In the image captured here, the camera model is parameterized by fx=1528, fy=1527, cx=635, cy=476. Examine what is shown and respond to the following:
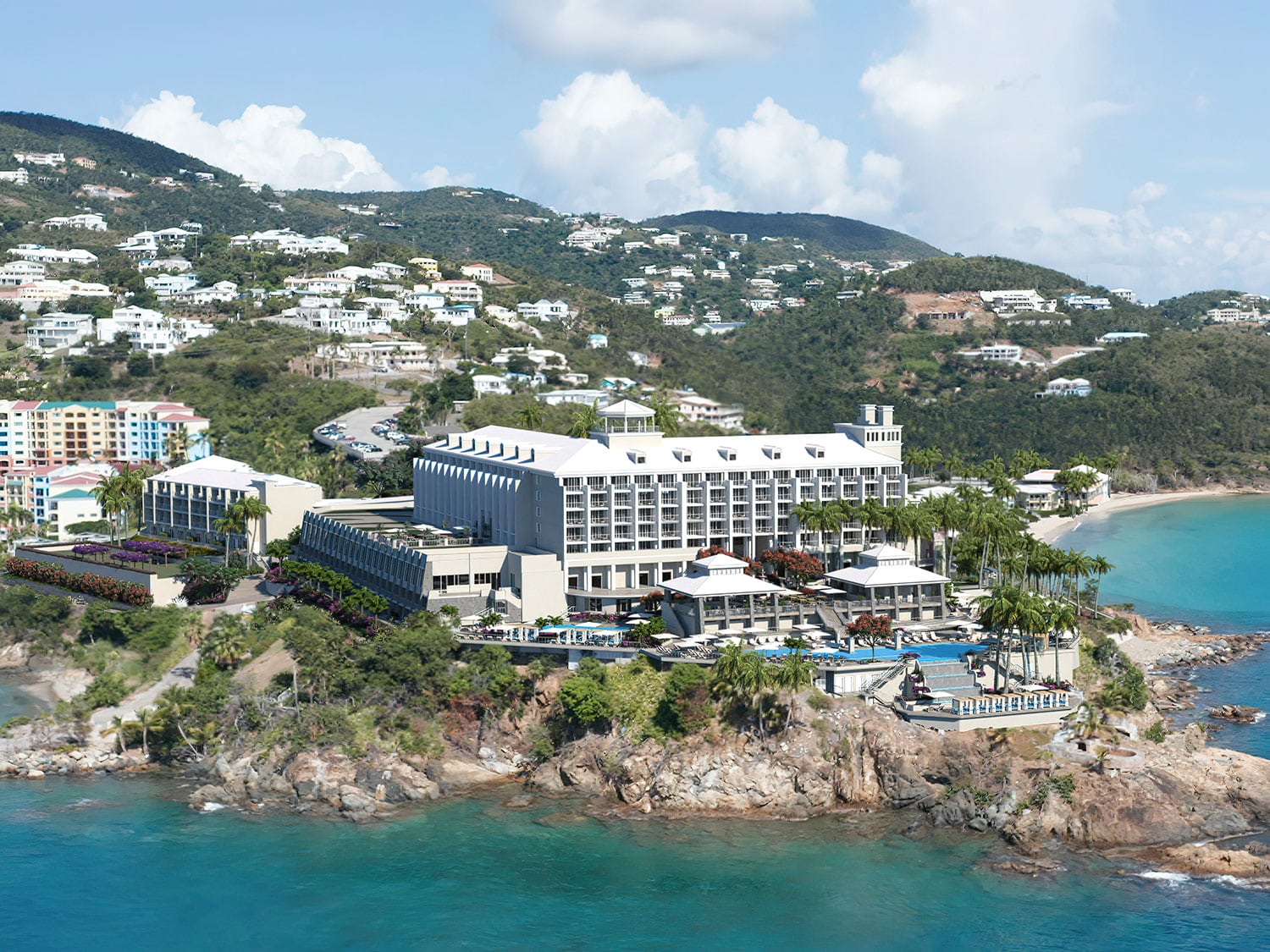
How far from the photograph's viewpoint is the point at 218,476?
89.4 m

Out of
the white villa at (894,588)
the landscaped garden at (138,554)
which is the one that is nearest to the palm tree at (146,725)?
the landscaped garden at (138,554)

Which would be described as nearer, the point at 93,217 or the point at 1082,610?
the point at 1082,610

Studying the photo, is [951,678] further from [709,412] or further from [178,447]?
[709,412]

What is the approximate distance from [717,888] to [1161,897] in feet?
42.6

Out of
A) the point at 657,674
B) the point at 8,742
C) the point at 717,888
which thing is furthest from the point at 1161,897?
the point at 8,742

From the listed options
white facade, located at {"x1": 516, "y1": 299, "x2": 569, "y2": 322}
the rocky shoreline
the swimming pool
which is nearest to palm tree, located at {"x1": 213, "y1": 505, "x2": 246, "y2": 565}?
→ the rocky shoreline

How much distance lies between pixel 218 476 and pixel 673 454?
31733mm

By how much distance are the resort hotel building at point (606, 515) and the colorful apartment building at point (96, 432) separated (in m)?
43.5

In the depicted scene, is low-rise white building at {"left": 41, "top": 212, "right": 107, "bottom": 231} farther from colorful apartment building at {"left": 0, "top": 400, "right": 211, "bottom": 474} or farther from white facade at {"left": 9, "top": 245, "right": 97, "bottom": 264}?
colorful apartment building at {"left": 0, "top": 400, "right": 211, "bottom": 474}

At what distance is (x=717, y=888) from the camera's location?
46219 mm

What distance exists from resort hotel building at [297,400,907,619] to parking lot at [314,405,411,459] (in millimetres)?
27889

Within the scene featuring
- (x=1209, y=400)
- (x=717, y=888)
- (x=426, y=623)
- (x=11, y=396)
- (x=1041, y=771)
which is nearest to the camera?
(x=717, y=888)

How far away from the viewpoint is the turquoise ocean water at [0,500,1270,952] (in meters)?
43.7

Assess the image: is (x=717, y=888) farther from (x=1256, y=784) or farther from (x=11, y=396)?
(x=11, y=396)
